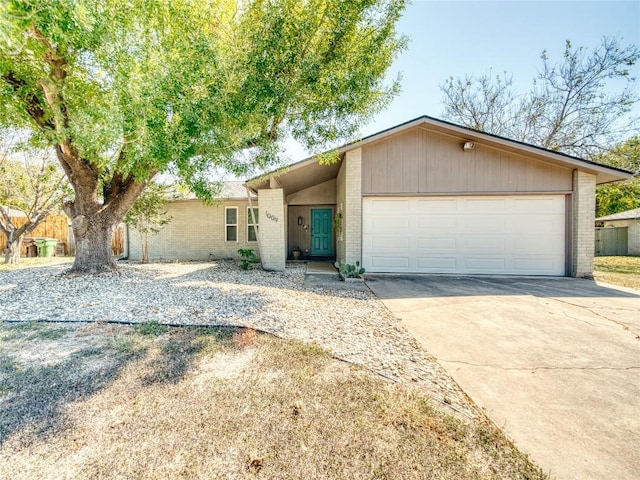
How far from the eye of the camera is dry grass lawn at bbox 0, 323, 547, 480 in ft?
5.42

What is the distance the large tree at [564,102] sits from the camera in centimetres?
1174

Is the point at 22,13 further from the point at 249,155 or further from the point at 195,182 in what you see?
the point at 249,155

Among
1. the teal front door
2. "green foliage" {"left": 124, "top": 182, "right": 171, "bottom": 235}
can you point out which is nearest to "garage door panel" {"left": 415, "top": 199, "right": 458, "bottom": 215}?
the teal front door

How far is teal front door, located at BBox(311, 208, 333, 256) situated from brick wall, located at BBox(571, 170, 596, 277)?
27.4 feet

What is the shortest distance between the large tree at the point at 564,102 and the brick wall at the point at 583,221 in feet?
21.4

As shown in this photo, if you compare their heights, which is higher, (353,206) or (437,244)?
(353,206)

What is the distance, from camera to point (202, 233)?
12.8 meters

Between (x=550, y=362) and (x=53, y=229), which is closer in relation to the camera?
(x=550, y=362)

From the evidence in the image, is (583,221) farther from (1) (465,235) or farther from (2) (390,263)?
(2) (390,263)

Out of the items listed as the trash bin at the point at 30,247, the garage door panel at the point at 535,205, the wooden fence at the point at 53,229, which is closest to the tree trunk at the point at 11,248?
the trash bin at the point at 30,247

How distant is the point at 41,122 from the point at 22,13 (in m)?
3.60

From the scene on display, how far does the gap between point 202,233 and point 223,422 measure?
11.8 meters

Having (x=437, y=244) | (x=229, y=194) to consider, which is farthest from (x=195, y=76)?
(x=229, y=194)

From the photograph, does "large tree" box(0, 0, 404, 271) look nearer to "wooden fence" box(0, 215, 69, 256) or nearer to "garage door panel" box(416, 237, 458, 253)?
"garage door panel" box(416, 237, 458, 253)
